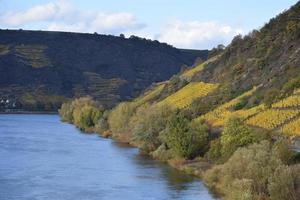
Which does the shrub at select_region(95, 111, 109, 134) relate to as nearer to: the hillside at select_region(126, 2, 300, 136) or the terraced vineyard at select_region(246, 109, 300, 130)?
the hillside at select_region(126, 2, 300, 136)

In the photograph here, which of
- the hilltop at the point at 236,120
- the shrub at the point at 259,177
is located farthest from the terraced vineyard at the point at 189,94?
the shrub at the point at 259,177

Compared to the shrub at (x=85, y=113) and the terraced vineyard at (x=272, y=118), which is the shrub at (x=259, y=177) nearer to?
the terraced vineyard at (x=272, y=118)

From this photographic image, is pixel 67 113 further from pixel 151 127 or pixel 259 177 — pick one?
pixel 259 177

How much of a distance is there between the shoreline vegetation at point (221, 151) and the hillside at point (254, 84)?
4648 mm

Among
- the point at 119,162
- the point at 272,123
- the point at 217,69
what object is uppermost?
the point at 217,69

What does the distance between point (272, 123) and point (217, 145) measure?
6.83m

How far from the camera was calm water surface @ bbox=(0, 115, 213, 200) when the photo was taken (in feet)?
141

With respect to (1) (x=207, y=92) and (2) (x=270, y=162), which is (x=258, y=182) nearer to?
(2) (x=270, y=162)

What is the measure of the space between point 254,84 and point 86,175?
37189mm

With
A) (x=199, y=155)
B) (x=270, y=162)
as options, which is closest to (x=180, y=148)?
(x=199, y=155)

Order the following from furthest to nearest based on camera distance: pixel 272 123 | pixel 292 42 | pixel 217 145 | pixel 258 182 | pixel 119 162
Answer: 1. pixel 292 42
2. pixel 119 162
3. pixel 272 123
4. pixel 217 145
5. pixel 258 182

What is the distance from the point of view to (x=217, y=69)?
10331 cm

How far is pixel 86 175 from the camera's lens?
52406 millimetres

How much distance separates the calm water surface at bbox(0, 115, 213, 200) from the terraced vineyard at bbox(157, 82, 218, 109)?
18.8 metres
